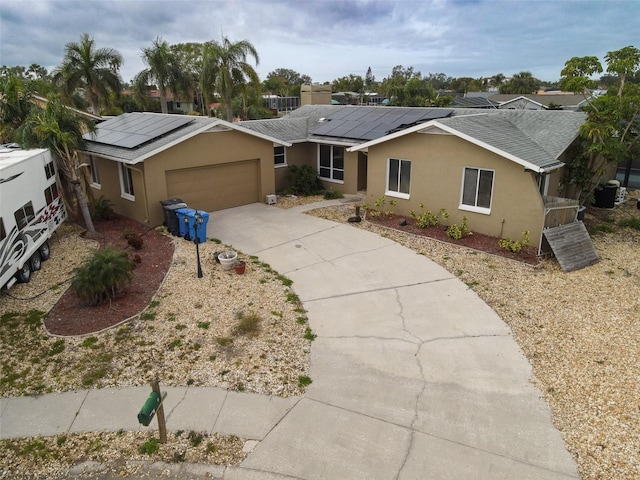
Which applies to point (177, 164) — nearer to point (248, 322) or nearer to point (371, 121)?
point (248, 322)

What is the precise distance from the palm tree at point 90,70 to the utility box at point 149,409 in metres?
27.8

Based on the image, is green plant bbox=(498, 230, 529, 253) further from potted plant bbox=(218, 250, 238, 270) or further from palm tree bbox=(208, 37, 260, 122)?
palm tree bbox=(208, 37, 260, 122)

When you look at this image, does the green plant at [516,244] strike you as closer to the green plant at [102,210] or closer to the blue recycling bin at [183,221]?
the blue recycling bin at [183,221]

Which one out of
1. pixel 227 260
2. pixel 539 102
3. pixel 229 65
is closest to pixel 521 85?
pixel 539 102

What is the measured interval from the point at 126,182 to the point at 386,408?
556 inches

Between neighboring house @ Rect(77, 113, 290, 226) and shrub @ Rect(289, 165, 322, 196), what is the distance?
5.40 feet

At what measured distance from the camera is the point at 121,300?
34.7 ft

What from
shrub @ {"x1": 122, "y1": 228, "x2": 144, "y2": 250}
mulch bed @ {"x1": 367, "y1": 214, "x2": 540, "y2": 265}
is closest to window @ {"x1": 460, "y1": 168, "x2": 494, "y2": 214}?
mulch bed @ {"x1": 367, "y1": 214, "x2": 540, "y2": 265}

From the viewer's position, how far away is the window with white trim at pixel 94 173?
19078 mm

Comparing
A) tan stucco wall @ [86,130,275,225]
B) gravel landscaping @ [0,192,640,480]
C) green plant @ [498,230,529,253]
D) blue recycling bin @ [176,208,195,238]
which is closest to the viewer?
gravel landscaping @ [0,192,640,480]

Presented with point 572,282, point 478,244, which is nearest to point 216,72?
point 478,244

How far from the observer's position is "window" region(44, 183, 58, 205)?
45.8 feet

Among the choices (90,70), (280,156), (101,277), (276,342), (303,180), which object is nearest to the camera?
(276,342)

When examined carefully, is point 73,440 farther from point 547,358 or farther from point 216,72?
point 216,72
